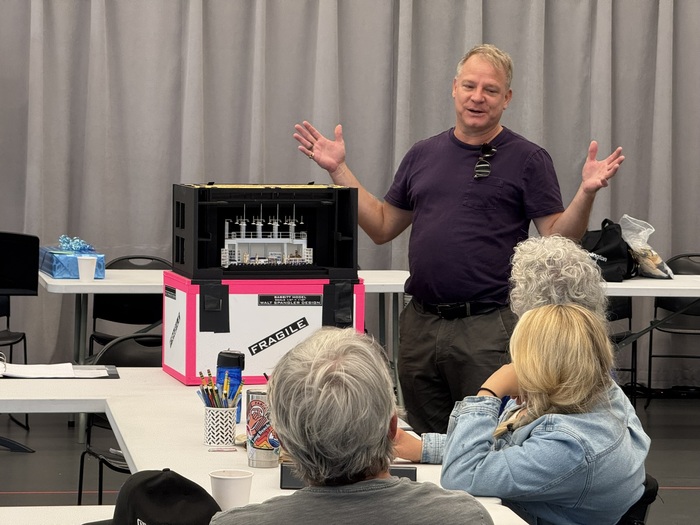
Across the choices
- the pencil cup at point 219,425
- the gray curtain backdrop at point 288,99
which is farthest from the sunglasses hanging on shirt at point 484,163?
the gray curtain backdrop at point 288,99

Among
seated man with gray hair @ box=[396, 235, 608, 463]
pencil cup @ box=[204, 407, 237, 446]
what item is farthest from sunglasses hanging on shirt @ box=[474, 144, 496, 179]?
pencil cup @ box=[204, 407, 237, 446]

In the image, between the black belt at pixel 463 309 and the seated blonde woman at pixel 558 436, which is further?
the black belt at pixel 463 309

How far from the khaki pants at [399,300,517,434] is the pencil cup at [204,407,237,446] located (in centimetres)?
98

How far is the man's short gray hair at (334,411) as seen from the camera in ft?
4.85

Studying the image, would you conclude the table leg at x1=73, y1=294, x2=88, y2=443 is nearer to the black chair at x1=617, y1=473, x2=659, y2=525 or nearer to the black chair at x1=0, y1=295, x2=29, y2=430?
the black chair at x1=0, y1=295, x2=29, y2=430

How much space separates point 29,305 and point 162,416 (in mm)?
3775

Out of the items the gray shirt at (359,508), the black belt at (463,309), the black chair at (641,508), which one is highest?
the black belt at (463,309)

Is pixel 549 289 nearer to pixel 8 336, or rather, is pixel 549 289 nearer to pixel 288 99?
pixel 8 336

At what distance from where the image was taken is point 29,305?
627 cm

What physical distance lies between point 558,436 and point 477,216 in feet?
4.62

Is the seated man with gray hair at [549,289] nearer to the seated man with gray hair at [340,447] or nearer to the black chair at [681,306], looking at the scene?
the seated man with gray hair at [340,447]

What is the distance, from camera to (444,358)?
10.9 feet

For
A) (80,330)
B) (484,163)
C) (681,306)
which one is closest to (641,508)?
(484,163)

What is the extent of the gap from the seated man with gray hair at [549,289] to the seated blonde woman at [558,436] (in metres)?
0.22
